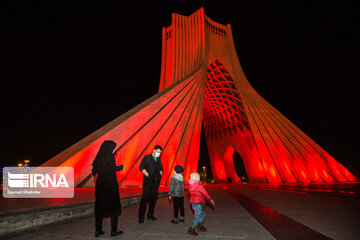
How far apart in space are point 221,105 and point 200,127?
9242 mm

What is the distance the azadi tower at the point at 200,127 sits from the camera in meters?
8.17

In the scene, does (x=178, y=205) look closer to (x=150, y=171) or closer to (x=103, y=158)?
(x=150, y=171)

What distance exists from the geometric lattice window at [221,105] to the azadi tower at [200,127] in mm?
84

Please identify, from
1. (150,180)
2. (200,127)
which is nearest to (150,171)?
(150,180)

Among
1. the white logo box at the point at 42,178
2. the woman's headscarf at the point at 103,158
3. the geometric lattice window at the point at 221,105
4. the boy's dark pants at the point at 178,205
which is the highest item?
the geometric lattice window at the point at 221,105

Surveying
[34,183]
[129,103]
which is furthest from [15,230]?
[129,103]

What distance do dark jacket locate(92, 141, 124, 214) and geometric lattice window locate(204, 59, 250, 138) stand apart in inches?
580

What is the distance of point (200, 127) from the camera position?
12.2m

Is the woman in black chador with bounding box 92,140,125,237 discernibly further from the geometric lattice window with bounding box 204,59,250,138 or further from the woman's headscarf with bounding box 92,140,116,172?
the geometric lattice window with bounding box 204,59,250,138

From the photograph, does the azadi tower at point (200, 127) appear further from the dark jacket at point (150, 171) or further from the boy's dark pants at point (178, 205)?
the boy's dark pants at point (178, 205)

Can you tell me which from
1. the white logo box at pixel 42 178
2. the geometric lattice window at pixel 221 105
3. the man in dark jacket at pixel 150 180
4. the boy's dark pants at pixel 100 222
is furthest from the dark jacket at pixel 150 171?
the geometric lattice window at pixel 221 105

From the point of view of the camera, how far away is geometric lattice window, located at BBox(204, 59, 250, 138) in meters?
17.5

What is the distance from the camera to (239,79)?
17.0 m

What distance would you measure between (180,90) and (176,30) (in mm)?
7568
